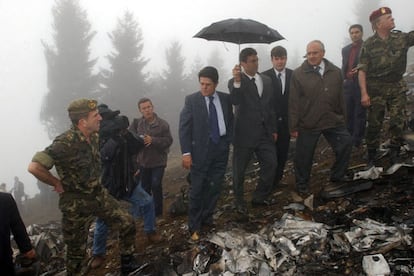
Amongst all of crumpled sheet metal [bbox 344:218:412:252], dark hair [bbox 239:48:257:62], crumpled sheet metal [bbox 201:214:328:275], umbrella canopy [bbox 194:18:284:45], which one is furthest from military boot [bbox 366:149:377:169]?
dark hair [bbox 239:48:257:62]

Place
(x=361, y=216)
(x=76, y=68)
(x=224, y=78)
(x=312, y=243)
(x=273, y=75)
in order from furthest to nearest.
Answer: (x=224, y=78)
(x=76, y=68)
(x=273, y=75)
(x=361, y=216)
(x=312, y=243)

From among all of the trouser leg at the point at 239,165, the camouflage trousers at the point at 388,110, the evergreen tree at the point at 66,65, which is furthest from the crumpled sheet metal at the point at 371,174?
the evergreen tree at the point at 66,65

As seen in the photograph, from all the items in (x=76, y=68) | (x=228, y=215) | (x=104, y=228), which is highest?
(x=76, y=68)

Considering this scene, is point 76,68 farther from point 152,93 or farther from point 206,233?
point 206,233

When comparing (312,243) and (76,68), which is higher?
(76,68)

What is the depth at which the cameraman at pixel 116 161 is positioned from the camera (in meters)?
5.17

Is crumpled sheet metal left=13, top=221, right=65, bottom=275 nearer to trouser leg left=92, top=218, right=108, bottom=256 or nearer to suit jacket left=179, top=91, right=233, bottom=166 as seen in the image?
trouser leg left=92, top=218, right=108, bottom=256

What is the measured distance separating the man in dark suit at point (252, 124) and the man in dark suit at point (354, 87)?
3.08 meters

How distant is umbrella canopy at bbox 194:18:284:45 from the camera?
18.1 feet

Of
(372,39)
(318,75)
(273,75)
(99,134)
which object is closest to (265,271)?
(99,134)

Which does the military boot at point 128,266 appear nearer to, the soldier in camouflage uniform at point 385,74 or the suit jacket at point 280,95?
the suit jacket at point 280,95

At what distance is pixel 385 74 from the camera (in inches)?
244

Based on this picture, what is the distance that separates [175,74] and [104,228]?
32.7 m

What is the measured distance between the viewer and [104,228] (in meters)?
5.31
